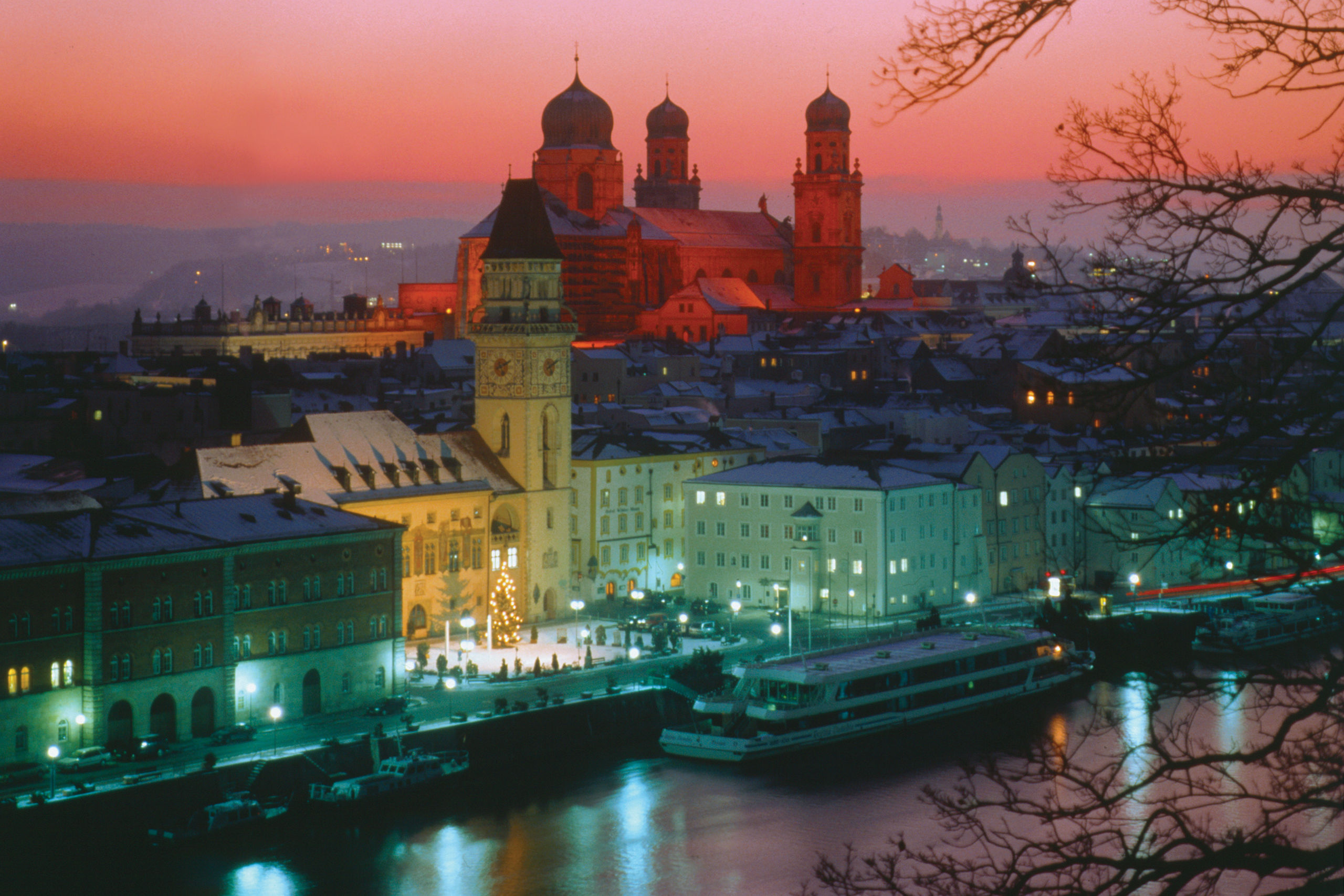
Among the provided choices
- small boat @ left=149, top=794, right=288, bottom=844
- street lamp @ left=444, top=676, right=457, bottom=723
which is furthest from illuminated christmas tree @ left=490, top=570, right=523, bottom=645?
small boat @ left=149, top=794, right=288, bottom=844

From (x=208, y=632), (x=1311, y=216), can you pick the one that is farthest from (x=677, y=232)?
(x=1311, y=216)

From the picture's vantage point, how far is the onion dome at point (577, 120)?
98000 mm

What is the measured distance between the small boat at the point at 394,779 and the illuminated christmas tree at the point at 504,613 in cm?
807

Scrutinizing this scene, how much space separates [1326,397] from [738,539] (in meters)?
44.3

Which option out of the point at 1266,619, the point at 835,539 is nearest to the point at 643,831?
the point at 835,539

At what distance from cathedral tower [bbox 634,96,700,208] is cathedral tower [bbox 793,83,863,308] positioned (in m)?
7.72

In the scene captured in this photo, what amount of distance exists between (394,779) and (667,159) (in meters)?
88.3

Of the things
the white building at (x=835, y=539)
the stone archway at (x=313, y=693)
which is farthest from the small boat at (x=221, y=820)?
the white building at (x=835, y=539)

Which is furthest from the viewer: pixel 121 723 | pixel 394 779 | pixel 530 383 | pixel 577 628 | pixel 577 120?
pixel 577 120

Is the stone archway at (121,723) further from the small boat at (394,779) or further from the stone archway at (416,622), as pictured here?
the stone archway at (416,622)

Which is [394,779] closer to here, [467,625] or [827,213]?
[467,625]

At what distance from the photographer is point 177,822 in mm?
30938

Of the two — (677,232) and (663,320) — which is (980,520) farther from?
(677,232)

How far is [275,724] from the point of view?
36094 mm
